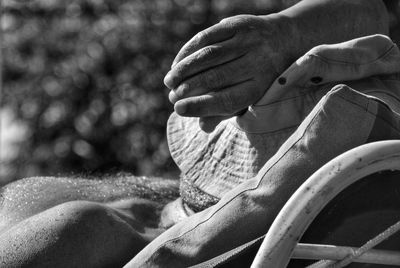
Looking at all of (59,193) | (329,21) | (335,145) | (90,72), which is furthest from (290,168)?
(90,72)

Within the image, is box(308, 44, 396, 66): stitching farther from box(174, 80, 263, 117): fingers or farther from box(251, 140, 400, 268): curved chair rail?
box(251, 140, 400, 268): curved chair rail

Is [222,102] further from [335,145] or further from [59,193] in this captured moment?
[59,193]

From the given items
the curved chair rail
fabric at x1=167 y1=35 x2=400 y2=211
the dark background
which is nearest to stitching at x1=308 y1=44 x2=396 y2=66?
fabric at x1=167 y1=35 x2=400 y2=211

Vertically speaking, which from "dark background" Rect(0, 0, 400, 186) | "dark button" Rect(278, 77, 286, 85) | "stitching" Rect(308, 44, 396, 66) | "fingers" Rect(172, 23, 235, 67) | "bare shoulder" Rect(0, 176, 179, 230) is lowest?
"dark background" Rect(0, 0, 400, 186)

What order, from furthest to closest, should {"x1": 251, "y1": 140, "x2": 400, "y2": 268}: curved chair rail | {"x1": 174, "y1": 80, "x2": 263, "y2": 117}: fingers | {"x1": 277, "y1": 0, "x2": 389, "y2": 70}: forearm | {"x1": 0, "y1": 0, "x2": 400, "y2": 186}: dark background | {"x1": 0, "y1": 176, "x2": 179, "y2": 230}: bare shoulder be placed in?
1. {"x1": 0, "y1": 0, "x2": 400, "y2": 186}: dark background
2. {"x1": 0, "y1": 176, "x2": 179, "y2": 230}: bare shoulder
3. {"x1": 277, "y1": 0, "x2": 389, "y2": 70}: forearm
4. {"x1": 174, "y1": 80, "x2": 263, "y2": 117}: fingers
5. {"x1": 251, "y1": 140, "x2": 400, "y2": 268}: curved chair rail

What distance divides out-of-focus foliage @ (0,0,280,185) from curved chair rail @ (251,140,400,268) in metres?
5.35

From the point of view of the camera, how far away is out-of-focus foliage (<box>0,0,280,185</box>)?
678 cm

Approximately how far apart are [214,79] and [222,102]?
39 mm

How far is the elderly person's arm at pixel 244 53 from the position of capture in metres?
1.59

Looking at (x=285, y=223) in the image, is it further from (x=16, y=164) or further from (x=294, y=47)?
(x=16, y=164)

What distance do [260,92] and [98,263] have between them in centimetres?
39

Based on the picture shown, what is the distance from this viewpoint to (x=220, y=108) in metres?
1.60

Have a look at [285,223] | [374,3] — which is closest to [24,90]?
[374,3]

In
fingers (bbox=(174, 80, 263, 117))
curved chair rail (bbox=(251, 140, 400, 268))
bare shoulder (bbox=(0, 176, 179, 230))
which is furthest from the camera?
bare shoulder (bbox=(0, 176, 179, 230))
